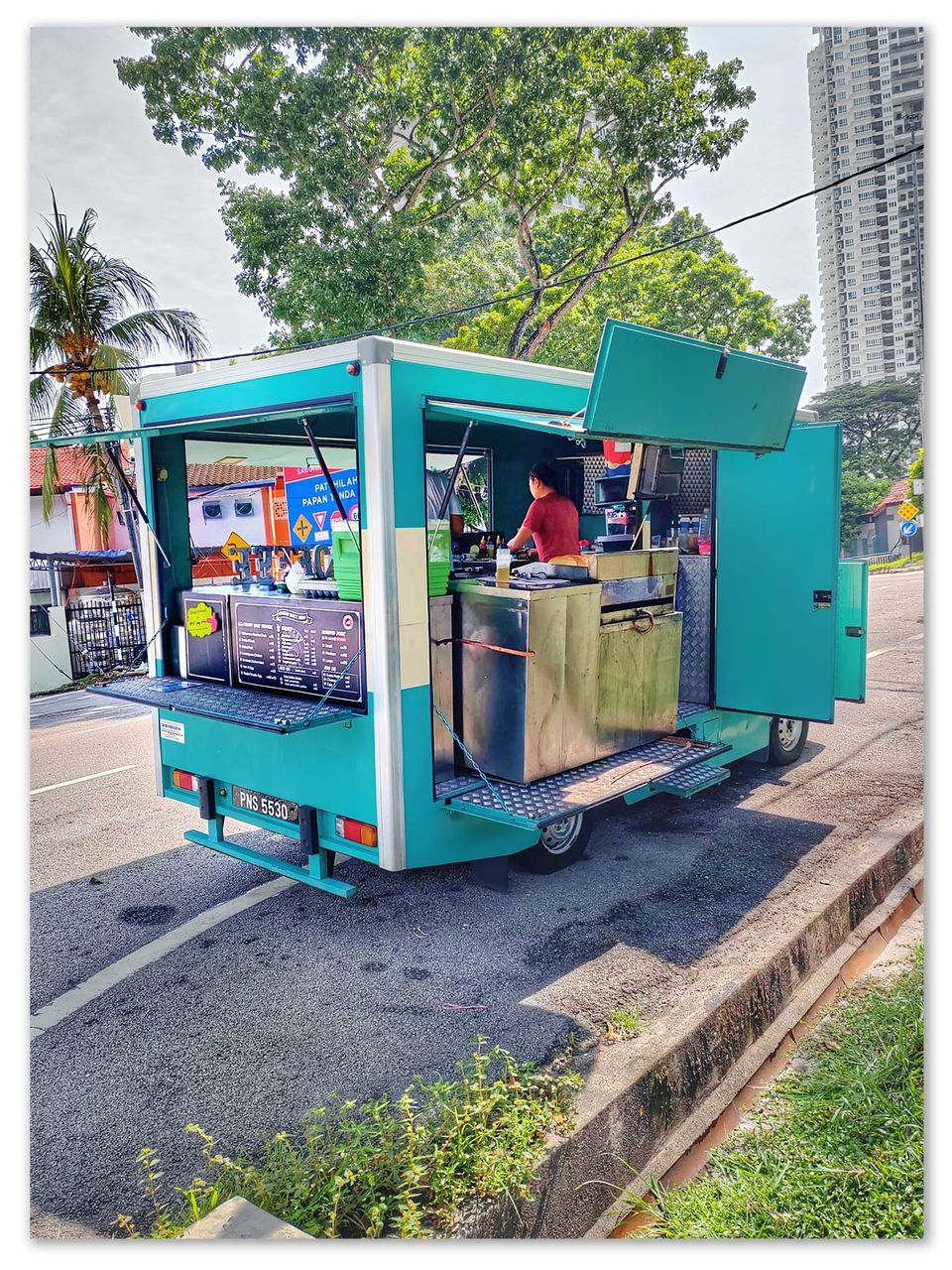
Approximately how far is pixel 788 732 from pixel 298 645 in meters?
3.53

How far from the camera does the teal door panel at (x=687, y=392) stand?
2873 millimetres

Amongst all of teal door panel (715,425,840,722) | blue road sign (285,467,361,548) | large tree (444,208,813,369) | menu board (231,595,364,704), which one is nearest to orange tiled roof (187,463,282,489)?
blue road sign (285,467,361,548)

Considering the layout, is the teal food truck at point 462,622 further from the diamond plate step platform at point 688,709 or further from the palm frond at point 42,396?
the palm frond at point 42,396

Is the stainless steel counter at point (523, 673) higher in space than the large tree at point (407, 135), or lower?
lower

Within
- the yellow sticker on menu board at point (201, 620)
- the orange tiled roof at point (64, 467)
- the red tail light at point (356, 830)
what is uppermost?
the orange tiled roof at point (64, 467)

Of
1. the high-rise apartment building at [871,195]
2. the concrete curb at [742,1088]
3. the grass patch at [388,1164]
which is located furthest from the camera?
the high-rise apartment building at [871,195]

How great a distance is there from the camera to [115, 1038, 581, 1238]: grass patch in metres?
1.94

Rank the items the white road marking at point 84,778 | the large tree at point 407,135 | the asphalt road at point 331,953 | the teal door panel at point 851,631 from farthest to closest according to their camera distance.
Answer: the white road marking at point 84,778, the teal door panel at point 851,631, the large tree at point 407,135, the asphalt road at point 331,953

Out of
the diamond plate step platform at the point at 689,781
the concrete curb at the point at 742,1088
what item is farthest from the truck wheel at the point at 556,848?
the concrete curb at the point at 742,1088

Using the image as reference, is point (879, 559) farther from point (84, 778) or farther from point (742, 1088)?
point (84, 778)

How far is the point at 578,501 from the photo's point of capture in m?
5.94

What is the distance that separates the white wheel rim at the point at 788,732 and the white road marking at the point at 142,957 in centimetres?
321

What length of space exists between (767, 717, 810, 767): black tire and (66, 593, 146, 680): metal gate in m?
3.79

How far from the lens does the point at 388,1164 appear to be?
2.04 meters
